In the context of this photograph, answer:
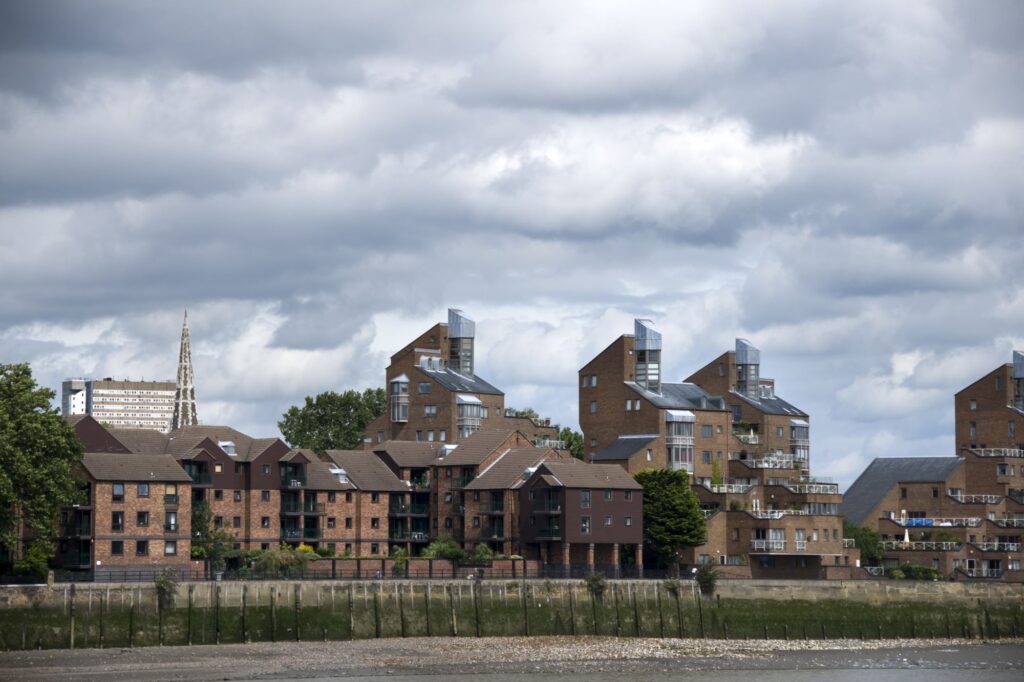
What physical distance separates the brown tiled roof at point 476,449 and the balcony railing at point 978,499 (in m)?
41.1

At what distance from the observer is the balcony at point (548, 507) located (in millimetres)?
127188

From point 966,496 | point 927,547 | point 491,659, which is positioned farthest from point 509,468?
point 491,659

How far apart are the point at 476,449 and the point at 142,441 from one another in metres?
25.2

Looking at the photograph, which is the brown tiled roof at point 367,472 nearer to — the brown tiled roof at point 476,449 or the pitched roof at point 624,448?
the brown tiled roof at point 476,449

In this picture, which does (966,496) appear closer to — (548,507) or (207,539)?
(548,507)

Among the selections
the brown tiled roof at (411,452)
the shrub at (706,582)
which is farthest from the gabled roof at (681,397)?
the shrub at (706,582)

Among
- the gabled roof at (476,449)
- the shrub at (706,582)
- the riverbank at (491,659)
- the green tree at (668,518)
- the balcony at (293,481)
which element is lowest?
the riverbank at (491,659)

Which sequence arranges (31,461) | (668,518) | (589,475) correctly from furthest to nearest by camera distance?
(668,518), (589,475), (31,461)

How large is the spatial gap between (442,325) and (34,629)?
253 feet

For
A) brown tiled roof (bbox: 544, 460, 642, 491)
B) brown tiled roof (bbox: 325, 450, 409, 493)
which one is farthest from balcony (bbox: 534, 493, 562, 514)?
brown tiled roof (bbox: 325, 450, 409, 493)

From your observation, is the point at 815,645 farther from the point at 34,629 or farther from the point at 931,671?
the point at 34,629

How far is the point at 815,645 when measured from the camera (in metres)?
98.4

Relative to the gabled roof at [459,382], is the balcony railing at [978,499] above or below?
below

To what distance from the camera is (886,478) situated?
158 metres
